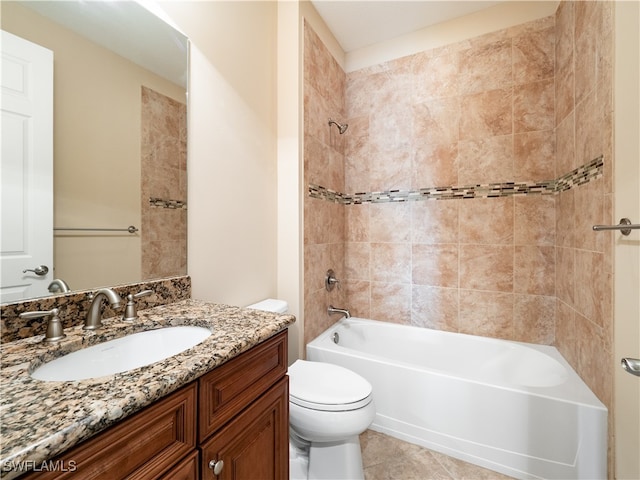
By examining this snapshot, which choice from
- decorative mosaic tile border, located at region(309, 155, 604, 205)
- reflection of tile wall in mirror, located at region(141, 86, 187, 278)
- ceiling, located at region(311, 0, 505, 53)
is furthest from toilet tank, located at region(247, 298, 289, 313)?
ceiling, located at region(311, 0, 505, 53)

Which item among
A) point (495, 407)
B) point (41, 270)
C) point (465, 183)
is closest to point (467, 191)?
point (465, 183)

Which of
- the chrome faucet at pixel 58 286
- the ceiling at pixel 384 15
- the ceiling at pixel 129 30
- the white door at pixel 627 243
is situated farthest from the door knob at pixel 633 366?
the ceiling at pixel 384 15

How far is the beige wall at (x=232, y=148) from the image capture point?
1262mm

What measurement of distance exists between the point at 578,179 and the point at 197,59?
80.7 inches

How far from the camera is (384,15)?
1.95 m

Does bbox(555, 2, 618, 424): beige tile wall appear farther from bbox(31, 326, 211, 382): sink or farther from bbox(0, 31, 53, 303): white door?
bbox(0, 31, 53, 303): white door

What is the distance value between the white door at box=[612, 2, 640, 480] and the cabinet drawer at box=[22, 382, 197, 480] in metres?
1.53

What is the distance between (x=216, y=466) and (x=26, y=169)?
0.96 m

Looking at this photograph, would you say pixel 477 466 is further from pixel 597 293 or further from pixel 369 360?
pixel 597 293

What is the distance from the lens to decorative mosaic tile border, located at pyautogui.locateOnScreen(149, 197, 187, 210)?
3.65ft

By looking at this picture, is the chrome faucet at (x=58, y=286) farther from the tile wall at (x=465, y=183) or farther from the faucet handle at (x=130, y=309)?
the tile wall at (x=465, y=183)

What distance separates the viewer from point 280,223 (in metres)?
1.81

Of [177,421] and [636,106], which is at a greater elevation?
[636,106]

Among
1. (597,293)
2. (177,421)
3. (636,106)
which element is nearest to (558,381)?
(597,293)
